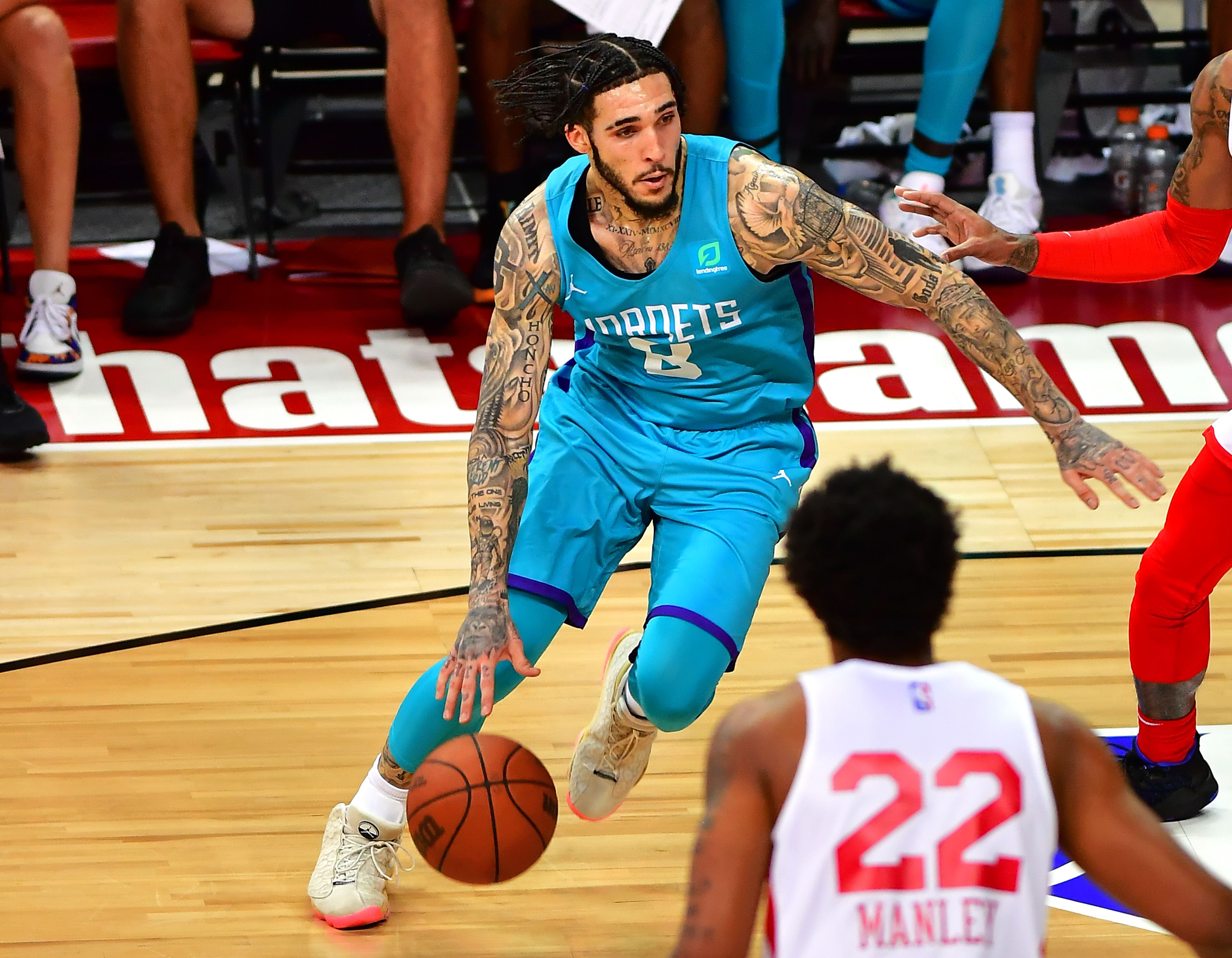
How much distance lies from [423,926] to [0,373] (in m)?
2.84

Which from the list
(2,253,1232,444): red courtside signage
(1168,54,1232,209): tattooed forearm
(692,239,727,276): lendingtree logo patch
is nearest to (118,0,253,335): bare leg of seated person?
(2,253,1232,444): red courtside signage

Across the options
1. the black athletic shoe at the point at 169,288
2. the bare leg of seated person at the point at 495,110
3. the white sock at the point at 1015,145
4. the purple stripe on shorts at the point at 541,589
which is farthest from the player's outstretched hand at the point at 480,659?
the white sock at the point at 1015,145

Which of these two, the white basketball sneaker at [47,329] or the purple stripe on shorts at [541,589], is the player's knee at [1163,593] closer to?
the purple stripe on shorts at [541,589]

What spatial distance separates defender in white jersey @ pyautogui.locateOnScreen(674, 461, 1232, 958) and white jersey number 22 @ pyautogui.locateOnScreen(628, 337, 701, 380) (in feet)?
5.05

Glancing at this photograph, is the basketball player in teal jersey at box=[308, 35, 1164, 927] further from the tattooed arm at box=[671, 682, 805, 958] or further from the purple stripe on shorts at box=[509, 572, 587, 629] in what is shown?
the tattooed arm at box=[671, 682, 805, 958]

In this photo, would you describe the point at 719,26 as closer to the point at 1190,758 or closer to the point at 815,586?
the point at 1190,758

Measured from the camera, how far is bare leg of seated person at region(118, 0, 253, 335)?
629 cm

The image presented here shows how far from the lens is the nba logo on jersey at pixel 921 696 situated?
197 centimetres

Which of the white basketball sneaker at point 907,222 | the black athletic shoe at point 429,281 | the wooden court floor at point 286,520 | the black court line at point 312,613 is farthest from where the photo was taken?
the white basketball sneaker at point 907,222

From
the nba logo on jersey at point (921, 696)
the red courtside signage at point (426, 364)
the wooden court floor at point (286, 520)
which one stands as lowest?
the red courtside signage at point (426, 364)

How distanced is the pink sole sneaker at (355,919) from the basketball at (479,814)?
1.01 ft

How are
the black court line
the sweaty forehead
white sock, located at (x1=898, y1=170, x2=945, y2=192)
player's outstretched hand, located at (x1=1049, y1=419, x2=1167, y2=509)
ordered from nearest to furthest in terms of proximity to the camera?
player's outstretched hand, located at (x1=1049, y1=419, x2=1167, y2=509) → the sweaty forehead → the black court line → white sock, located at (x1=898, y1=170, x2=945, y2=192)

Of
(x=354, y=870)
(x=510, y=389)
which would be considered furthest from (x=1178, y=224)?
(x=354, y=870)

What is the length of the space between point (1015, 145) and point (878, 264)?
3.72 metres
